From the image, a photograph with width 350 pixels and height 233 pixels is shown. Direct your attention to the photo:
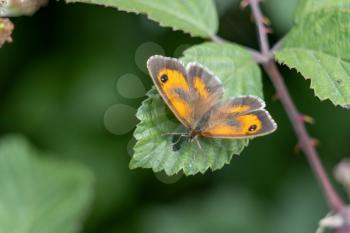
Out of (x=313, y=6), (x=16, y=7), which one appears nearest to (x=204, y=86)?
(x=313, y=6)

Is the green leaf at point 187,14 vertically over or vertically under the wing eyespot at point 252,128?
over

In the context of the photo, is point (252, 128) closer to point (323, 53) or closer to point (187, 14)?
point (323, 53)

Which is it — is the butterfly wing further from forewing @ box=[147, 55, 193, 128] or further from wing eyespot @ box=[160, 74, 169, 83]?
wing eyespot @ box=[160, 74, 169, 83]

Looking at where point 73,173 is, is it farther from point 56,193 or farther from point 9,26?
point 9,26

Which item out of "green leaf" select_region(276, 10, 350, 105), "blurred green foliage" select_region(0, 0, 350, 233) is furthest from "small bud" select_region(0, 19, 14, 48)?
"blurred green foliage" select_region(0, 0, 350, 233)

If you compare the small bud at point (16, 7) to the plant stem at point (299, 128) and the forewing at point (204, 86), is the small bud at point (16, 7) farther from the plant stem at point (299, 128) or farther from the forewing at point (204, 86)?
the plant stem at point (299, 128)

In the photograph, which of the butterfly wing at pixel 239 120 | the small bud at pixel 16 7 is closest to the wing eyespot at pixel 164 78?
the butterfly wing at pixel 239 120
